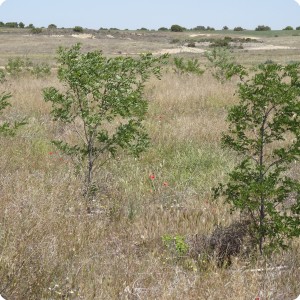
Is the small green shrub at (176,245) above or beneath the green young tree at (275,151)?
beneath

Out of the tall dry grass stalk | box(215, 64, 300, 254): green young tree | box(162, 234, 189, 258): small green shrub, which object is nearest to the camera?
the tall dry grass stalk

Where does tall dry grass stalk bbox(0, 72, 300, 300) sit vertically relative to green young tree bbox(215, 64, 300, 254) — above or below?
below

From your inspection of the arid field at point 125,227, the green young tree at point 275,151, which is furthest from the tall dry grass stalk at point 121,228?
the green young tree at point 275,151

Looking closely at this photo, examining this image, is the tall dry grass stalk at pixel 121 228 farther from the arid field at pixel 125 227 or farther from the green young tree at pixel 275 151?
the green young tree at pixel 275 151

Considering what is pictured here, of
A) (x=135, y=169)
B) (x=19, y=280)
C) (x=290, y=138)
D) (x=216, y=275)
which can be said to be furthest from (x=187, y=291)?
(x=290, y=138)

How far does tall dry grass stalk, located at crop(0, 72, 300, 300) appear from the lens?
121 inches

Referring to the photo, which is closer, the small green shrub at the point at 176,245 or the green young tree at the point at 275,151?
the green young tree at the point at 275,151

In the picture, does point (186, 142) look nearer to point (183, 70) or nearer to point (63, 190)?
point (63, 190)

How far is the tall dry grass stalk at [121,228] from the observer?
121 inches

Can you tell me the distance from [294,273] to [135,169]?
2.96m

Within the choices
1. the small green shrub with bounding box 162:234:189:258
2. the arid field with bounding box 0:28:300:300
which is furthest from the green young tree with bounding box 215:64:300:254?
the small green shrub with bounding box 162:234:189:258

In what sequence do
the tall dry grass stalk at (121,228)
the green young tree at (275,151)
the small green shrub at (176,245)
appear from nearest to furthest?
1. the tall dry grass stalk at (121,228)
2. the green young tree at (275,151)
3. the small green shrub at (176,245)

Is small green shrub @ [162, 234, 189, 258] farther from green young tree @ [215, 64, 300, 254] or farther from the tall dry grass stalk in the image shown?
green young tree @ [215, 64, 300, 254]

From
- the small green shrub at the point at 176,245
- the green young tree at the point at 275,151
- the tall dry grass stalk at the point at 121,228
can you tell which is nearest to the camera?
the tall dry grass stalk at the point at 121,228
